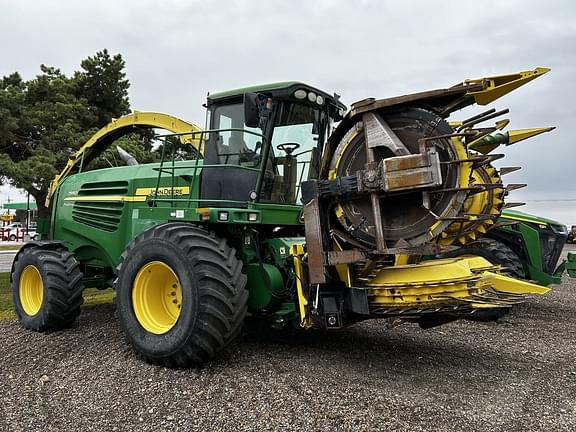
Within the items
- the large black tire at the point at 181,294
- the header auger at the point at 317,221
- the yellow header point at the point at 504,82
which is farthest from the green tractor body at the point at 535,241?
the large black tire at the point at 181,294

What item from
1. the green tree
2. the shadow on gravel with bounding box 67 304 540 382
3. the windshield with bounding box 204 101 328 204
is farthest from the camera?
the green tree

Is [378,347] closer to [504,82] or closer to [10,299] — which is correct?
[504,82]

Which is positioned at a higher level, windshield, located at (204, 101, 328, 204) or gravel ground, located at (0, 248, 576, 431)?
windshield, located at (204, 101, 328, 204)

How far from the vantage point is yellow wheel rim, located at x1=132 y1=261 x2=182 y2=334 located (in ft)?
16.3

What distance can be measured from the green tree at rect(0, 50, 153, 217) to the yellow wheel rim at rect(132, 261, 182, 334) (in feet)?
19.8

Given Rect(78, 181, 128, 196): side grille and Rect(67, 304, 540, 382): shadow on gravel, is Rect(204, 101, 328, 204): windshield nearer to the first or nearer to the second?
Rect(67, 304, 540, 382): shadow on gravel

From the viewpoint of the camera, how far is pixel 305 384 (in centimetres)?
425

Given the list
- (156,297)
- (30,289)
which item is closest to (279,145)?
(156,297)

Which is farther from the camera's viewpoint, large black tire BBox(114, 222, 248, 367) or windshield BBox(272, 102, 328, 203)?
windshield BBox(272, 102, 328, 203)

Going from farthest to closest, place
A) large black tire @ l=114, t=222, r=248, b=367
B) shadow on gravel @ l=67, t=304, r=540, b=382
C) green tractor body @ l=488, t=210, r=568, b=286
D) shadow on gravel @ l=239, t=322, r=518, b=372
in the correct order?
green tractor body @ l=488, t=210, r=568, b=286 → shadow on gravel @ l=239, t=322, r=518, b=372 → shadow on gravel @ l=67, t=304, r=540, b=382 → large black tire @ l=114, t=222, r=248, b=367

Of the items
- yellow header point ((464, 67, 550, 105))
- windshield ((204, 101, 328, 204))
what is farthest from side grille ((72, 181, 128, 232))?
yellow header point ((464, 67, 550, 105))

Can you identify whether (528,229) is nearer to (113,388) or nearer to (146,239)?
(146,239)

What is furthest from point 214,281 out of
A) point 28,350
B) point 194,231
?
point 28,350

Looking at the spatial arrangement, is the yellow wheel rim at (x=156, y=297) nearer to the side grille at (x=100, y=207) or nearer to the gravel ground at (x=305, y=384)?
the gravel ground at (x=305, y=384)
